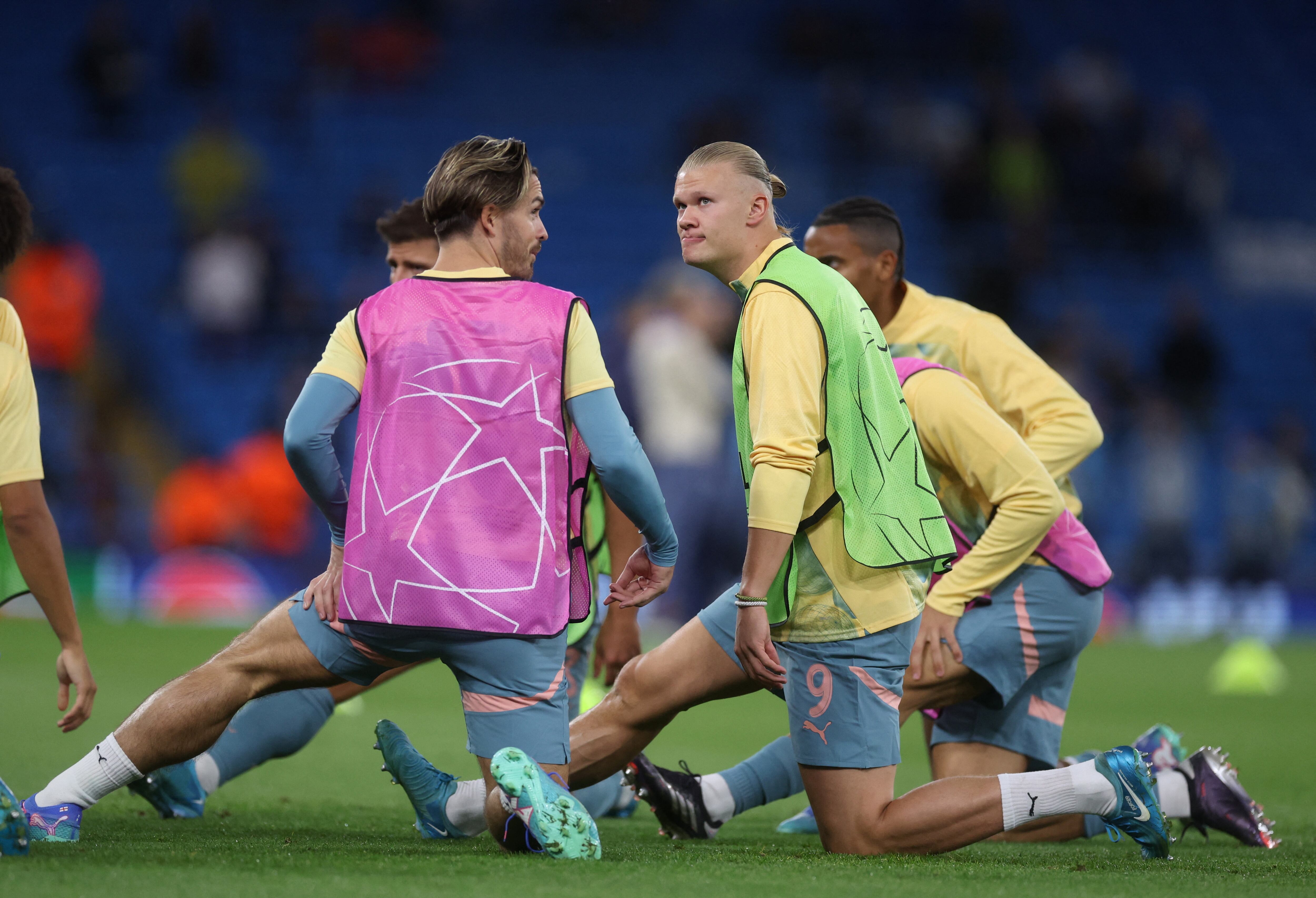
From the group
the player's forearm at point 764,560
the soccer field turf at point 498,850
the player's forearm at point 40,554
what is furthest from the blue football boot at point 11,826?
the player's forearm at point 764,560

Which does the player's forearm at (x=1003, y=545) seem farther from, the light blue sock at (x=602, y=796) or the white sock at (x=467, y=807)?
the white sock at (x=467, y=807)

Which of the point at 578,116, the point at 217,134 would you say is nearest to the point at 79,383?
the point at 217,134

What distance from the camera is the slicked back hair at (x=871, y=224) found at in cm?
556

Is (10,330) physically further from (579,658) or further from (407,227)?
(579,658)

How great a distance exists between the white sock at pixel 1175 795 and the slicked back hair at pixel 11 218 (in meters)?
3.90

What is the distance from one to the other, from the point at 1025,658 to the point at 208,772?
2680 mm

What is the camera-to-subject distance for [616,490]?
3.93m

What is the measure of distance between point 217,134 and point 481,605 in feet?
47.3

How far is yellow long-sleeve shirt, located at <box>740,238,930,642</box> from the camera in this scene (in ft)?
12.9

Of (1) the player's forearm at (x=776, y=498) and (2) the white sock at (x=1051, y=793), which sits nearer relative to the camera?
(1) the player's forearm at (x=776, y=498)

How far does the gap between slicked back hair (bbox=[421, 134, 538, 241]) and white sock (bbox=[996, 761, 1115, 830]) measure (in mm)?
2048

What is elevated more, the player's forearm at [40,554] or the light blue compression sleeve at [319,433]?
the light blue compression sleeve at [319,433]

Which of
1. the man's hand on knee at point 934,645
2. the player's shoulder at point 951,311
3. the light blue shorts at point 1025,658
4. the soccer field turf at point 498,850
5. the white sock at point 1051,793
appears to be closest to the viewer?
the soccer field turf at point 498,850

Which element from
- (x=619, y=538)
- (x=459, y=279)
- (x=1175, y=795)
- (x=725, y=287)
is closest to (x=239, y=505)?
(x=725, y=287)
